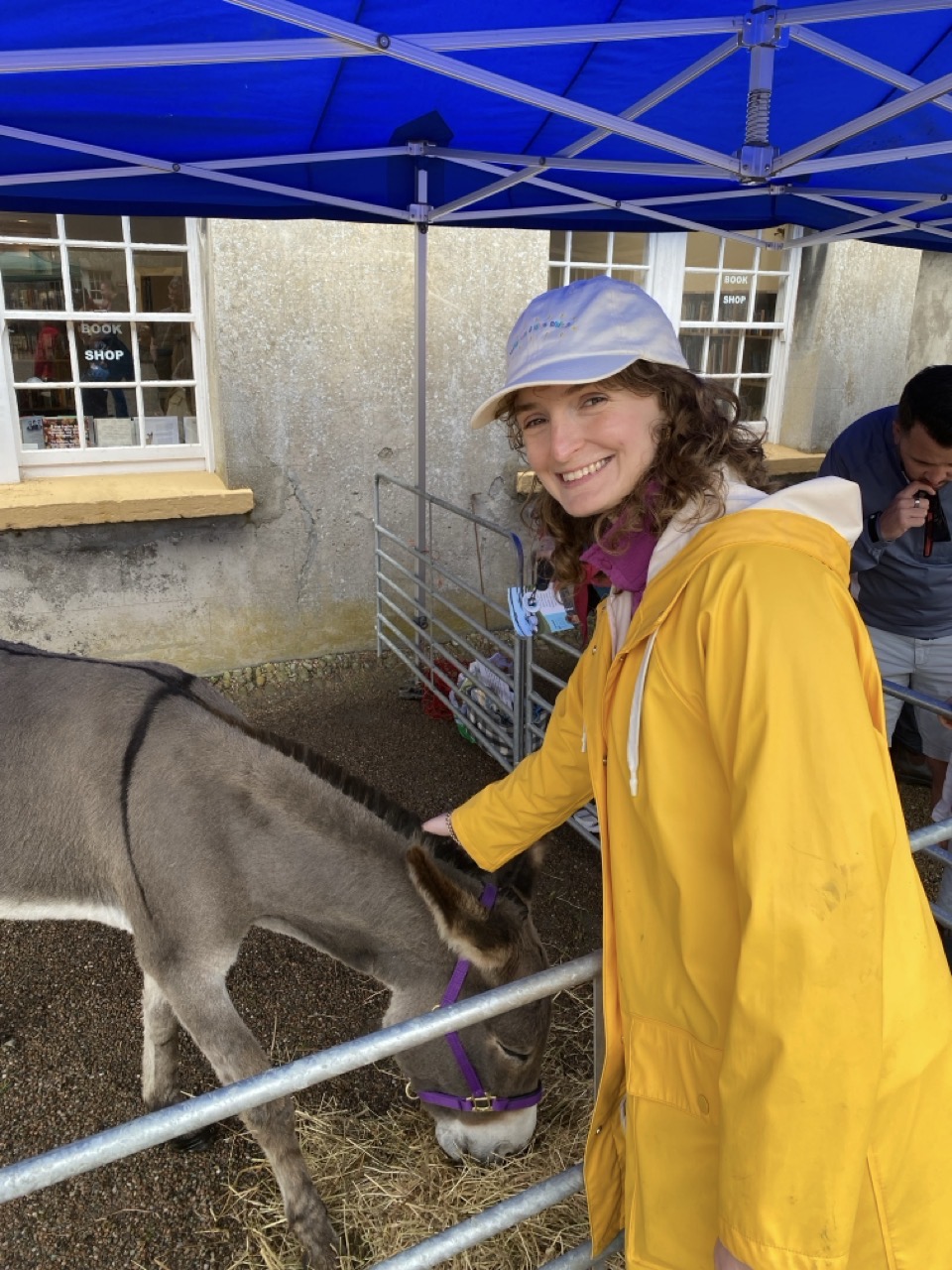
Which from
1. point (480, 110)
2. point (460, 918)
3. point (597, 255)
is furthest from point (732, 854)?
point (597, 255)

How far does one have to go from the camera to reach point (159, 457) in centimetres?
557

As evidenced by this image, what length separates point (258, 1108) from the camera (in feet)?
7.02

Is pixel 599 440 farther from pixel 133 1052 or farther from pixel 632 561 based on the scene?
pixel 133 1052

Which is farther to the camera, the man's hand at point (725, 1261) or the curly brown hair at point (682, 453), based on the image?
the curly brown hair at point (682, 453)

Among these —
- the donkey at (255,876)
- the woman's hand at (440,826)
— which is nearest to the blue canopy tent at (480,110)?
the donkey at (255,876)

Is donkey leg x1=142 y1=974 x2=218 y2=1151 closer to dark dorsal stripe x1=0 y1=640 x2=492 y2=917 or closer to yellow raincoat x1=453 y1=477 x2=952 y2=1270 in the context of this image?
dark dorsal stripe x1=0 y1=640 x2=492 y2=917

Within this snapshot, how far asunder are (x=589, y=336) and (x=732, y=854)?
2.47 feet

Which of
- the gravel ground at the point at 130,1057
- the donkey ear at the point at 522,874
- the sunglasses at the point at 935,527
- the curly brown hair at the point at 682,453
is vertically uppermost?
the curly brown hair at the point at 682,453

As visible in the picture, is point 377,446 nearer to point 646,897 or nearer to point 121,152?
point 121,152

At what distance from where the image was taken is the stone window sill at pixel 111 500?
15.7 ft

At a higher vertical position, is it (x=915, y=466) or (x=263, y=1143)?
(x=915, y=466)

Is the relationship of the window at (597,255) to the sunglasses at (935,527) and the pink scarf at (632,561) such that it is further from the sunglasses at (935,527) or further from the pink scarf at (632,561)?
the pink scarf at (632,561)

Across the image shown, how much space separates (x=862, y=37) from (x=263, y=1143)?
352cm

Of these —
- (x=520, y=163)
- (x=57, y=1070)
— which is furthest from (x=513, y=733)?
(x=520, y=163)
